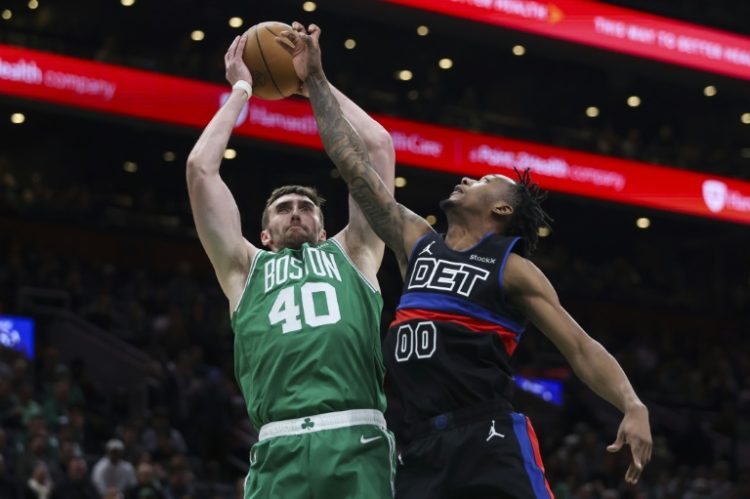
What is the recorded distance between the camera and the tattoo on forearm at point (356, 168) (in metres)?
5.65

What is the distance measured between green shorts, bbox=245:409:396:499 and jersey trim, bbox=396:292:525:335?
0.54 metres

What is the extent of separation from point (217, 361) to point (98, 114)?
396 centimetres

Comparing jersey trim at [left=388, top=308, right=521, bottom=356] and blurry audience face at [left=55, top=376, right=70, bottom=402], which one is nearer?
jersey trim at [left=388, top=308, right=521, bottom=356]

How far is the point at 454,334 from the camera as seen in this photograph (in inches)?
203

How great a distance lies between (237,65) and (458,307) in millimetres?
1631

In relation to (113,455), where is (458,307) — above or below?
above

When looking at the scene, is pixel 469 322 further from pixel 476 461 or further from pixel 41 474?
pixel 41 474

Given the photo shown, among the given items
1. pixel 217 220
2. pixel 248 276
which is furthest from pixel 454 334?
pixel 217 220

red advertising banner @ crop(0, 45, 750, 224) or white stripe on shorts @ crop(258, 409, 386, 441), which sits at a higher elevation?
red advertising banner @ crop(0, 45, 750, 224)

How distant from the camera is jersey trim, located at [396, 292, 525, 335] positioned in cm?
519

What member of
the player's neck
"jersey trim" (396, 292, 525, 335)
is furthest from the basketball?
"jersey trim" (396, 292, 525, 335)

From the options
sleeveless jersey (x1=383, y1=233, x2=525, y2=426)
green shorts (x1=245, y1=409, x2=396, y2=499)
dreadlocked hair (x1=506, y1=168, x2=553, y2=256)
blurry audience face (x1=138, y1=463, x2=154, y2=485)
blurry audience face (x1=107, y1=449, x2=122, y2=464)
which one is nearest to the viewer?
sleeveless jersey (x1=383, y1=233, x2=525, y2=426)

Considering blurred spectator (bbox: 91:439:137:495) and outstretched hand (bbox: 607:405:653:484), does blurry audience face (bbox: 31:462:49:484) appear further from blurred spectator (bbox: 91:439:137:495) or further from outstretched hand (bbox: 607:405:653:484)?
outstretched hand (bbox: 607:405:653:484)

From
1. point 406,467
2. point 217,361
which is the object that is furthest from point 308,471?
point 217,361
